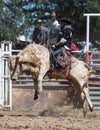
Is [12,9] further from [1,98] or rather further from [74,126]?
[74,126]

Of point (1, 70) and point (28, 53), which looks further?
point (1, 70)

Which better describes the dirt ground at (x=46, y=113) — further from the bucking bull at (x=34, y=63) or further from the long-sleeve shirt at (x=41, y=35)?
the long-sleeve shirt at (x=41, y=35)

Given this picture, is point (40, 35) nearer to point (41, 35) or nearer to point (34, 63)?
point (41, 35)

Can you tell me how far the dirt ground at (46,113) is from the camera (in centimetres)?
1142

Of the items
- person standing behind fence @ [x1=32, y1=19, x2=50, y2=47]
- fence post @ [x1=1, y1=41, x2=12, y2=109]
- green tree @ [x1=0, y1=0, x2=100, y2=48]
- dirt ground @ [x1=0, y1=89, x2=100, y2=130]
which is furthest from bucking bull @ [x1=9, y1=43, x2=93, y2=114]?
green tree @ [x1=0, y1=0, x2=100, y2=48]

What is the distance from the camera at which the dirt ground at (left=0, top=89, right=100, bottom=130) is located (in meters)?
11.4

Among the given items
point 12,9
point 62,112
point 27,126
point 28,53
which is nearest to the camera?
point 27,126

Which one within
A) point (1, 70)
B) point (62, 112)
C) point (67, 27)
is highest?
point (67, 27)

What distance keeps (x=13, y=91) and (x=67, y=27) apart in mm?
3312

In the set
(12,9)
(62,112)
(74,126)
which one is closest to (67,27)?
(62,112)

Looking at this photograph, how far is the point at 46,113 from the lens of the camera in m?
14.8

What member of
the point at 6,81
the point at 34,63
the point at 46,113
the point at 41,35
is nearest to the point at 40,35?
the point at 41,35

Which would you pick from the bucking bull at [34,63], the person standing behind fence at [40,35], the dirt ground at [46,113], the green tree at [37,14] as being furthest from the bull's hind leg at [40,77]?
the green tree at [37,14]

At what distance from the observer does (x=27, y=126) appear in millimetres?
10711
